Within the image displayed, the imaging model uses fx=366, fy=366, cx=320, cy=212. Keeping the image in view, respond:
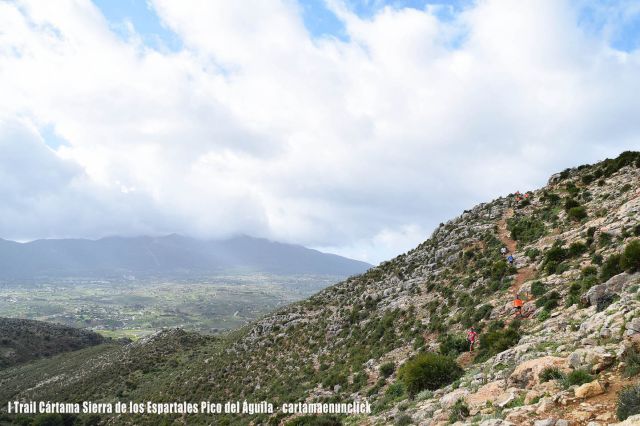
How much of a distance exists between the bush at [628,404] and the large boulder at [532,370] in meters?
3.30

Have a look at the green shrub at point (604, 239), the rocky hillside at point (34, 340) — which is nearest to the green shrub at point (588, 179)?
the green shrub at point (604, 239)

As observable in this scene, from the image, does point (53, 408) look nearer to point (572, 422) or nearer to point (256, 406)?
point (256, 406)

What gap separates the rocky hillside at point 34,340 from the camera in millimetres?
108188

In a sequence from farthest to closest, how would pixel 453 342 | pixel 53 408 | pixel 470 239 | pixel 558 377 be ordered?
pixel 53 408
pixel 470 239
pixel 453 342
pixel 558 377

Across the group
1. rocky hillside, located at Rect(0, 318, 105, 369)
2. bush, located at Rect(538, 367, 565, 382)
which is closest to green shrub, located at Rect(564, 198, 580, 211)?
bush, located at Rect(538, 367, 565, 382)

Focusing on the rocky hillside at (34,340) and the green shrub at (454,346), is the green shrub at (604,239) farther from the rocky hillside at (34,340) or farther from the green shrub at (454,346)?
the rocky hillside at (34,340)

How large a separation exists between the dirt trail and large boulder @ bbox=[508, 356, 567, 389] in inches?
565

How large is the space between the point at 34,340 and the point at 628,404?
154 meters

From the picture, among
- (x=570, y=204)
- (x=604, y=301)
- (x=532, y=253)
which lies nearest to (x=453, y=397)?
(x=604, y=301)

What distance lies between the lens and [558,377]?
1180 centimetres

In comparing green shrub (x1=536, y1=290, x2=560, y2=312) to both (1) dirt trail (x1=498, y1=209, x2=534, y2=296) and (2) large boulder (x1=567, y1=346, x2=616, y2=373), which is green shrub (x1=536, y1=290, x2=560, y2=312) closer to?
(1) dirt trail (x1=498, y1=209, x2=534, y2=296)

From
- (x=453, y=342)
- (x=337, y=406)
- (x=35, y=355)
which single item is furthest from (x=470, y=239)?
(x=35, y=355)

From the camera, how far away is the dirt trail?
27625 mm

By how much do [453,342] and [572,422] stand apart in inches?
594
